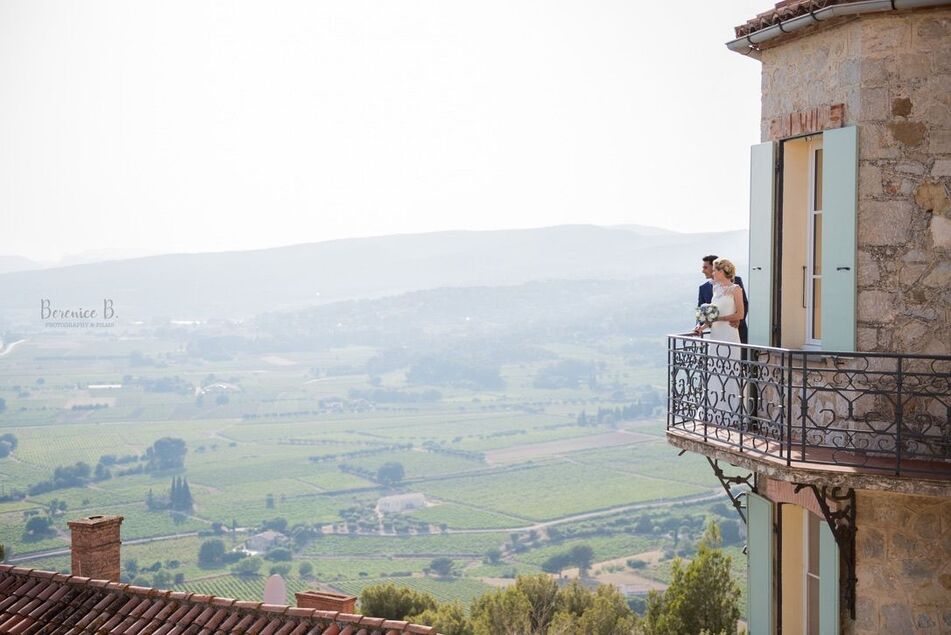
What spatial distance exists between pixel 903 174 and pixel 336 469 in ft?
407

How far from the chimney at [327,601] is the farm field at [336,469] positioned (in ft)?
195

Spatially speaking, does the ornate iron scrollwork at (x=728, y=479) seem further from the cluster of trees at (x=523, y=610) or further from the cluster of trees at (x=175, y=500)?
the cluster of trees at (x=175, y=500)

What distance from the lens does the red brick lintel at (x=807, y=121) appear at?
29.2 ft

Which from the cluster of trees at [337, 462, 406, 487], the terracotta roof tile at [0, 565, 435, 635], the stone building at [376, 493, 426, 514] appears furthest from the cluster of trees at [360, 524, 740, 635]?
the cluster of trees at [337, 462, 406, 487]

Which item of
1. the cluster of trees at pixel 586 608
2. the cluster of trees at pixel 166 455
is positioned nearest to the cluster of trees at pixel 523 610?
the cluster of trees at pixel 586 608

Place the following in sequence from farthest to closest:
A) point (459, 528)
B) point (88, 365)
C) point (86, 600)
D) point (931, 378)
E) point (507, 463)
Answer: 1. point (88, 365)
2. point (507, 463)
3. point (459, 528)
4. point (86, 600)
5. point (931, 378)

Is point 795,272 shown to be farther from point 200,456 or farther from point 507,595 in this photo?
point 200,456

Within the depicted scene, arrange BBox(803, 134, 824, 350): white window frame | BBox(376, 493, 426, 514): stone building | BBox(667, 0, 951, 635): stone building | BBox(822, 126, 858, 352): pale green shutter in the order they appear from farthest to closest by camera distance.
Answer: BBox(376, 493, 426, 514): stone building → BBox(803, 134, 824, 350): white window frame → BBox(822, 126, 858, 352): pale green shutter → BBox(667, 0, 951, 635): stone building

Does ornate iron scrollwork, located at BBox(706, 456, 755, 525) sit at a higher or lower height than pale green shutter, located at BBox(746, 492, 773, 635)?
higher

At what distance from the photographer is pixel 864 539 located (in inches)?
346

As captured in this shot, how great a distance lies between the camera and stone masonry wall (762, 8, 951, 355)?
27.9 ft

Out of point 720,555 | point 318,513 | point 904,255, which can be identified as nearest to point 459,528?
point 318,513

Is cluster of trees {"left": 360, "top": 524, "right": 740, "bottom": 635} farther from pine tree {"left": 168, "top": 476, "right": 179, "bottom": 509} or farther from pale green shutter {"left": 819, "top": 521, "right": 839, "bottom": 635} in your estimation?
pine tree {"left": 168, "top": 476, "right": 179, "bottom": 509}

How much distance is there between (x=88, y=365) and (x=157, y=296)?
106 feet
